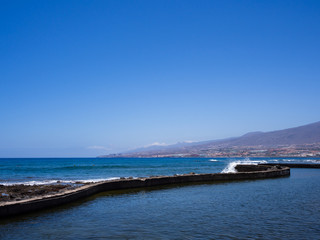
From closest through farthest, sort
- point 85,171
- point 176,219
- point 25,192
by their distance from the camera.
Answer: point 176,219, point 25,192, point 85,171

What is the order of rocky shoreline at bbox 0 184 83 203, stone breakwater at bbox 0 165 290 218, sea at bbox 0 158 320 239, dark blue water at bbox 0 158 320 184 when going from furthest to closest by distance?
dark blue water at bbox 0 158 320 184 → rocky shoreline at bbox 0 184 83 203 → stone breakwater at bbox 0 165 290 218 → sea at bbox 0 158 320 239

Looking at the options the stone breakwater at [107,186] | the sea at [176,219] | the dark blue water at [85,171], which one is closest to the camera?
the sea at [176,219]

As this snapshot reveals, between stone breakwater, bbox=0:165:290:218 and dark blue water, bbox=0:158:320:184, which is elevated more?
stone breakwater, bbox=0:165:290:218

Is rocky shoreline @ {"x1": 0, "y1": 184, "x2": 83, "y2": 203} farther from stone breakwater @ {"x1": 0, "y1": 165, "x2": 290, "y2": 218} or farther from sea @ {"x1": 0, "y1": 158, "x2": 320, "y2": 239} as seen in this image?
sea @ {"x1": 0, "y1": 158, "x2": 320, "y2": 239}

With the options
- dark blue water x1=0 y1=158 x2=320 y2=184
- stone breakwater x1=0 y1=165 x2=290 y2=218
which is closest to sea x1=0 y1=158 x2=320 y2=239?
stone breakwater x1=0 y1=165 x2=290 y2=218

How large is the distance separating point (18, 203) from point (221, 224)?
760 centimetres

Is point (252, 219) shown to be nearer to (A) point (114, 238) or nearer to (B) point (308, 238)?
(B) point (308, 238)

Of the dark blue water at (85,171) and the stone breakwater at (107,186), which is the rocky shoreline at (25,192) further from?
the dark blue water at (85,171)

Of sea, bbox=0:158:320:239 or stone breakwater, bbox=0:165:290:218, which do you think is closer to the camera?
sea, bbox=0:158:320:239

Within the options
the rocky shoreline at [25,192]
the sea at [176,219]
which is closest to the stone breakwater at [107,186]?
the sea at [176,219]

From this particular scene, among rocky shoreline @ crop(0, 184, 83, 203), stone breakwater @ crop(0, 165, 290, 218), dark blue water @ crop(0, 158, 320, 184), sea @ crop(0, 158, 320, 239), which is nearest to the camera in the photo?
sea @ crop(0, 158, 320, 239)

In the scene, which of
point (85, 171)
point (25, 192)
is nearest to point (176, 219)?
point (25, 192)

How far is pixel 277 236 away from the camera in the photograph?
27.2 ft

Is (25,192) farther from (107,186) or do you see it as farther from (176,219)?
(176,219)
